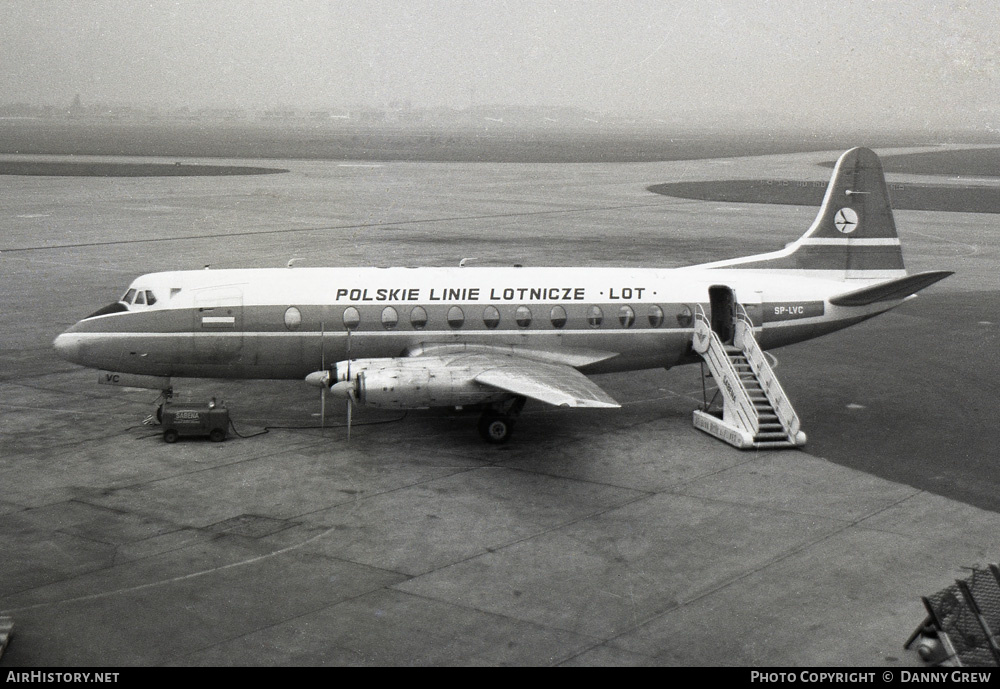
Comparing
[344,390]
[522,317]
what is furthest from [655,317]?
[344,390]

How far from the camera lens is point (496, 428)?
2530 centimetres

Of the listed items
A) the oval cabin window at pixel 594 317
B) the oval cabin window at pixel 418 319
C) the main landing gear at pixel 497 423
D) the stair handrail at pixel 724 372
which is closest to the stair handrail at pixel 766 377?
the stair handrail at pixel 724 372

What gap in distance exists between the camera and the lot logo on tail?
100 ft

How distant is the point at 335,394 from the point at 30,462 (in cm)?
715

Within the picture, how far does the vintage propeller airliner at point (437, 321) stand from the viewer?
26172 mm

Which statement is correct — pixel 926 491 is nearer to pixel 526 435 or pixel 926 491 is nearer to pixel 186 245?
pixel 526 435

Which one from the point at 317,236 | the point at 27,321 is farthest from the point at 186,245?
the point at 27,321

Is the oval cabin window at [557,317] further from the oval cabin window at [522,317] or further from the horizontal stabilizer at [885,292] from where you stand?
the horizontal stabilizer at [885,292]

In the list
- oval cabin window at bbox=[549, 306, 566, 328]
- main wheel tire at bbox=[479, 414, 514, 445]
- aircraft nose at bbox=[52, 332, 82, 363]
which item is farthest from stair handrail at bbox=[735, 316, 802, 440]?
aircraft nose at bbox=[52, 332, 82, 363]

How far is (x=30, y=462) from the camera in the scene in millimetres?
23344

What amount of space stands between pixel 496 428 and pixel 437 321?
3.50 m

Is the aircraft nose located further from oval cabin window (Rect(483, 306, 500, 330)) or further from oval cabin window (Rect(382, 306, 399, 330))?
oval cabin window (Rect(483, 306, 500, 330))

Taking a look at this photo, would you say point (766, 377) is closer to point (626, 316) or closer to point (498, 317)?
point (626, 316)

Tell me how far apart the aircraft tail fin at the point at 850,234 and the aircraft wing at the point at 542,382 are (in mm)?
7962
